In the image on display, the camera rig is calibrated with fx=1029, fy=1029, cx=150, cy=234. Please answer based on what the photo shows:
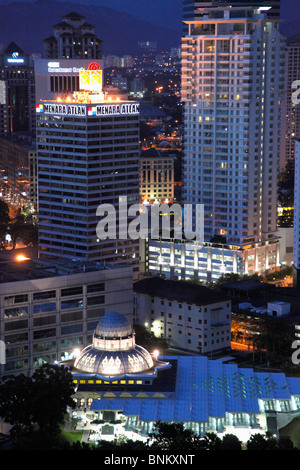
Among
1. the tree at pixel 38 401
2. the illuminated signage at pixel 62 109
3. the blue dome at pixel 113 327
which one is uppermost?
the illuminated signage at pixel 62 109

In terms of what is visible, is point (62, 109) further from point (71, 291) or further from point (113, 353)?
point (113, 353)

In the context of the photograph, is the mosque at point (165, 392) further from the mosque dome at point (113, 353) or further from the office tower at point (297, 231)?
the office tower at point (297, 231)

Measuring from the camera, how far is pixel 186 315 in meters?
145

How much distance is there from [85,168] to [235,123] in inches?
1200

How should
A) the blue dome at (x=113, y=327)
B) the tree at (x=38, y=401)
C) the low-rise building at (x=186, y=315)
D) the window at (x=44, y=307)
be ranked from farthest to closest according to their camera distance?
1. the low-rise building at (x=186, y=315)
2. the window at (x=44, y=307)
3. the blue dome at (x=113, y=327)
4. the tree at (x=38, y=401)

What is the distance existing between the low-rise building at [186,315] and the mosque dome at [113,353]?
2470 cm

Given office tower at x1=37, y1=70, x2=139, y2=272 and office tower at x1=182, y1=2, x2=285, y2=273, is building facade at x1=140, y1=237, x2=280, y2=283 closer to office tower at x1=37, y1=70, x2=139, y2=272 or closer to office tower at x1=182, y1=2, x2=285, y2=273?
office tower at x1=182, y1=2, x2=285, y2=273

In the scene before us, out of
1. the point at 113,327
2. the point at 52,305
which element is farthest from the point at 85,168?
the point at 113,327

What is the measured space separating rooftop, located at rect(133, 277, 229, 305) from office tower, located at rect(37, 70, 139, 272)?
1692cm

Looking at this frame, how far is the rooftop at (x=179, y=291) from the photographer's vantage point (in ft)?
474

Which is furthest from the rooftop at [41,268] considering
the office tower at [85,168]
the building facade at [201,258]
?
the building facade at [201,258]

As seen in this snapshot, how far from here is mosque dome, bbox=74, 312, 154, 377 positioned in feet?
384

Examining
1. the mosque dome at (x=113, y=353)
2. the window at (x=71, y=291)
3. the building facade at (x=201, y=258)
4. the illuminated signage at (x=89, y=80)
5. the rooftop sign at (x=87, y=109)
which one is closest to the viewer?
the mosque dome at (x=113, y=353)

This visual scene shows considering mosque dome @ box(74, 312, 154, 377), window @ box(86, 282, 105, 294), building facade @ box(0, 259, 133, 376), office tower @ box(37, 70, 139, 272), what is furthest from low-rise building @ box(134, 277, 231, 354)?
mosque dome @ box(74, 312, 154, 377)
